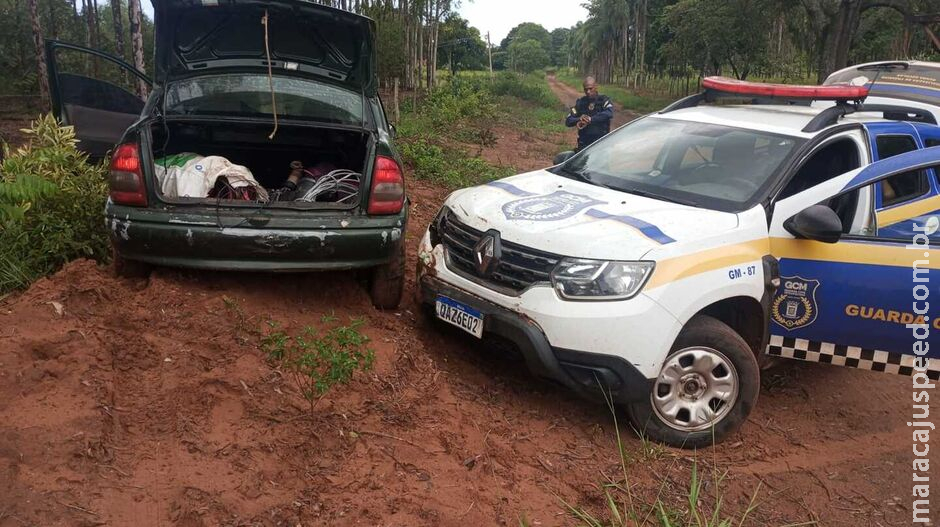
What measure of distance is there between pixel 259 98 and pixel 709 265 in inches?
122

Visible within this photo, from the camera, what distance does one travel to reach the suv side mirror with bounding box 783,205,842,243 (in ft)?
12.1

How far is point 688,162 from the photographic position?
4.55m

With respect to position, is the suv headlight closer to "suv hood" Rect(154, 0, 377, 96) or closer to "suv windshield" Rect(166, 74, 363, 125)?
"suv windshield" Rect(166, 74, 363, 125)

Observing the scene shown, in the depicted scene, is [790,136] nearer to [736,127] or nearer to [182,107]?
[736,127]

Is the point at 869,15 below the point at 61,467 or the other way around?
the other way around

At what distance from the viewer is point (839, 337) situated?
12.8 feet

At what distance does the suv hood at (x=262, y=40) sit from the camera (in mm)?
4648

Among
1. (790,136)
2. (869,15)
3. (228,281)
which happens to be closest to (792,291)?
(790,136)

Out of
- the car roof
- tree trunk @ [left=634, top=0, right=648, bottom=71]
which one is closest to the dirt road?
the car roof

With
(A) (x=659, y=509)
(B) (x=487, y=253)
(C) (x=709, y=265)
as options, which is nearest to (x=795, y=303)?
(C) (x=709, y=265)

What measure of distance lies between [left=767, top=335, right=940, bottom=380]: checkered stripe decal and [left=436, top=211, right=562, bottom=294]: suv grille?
146cm

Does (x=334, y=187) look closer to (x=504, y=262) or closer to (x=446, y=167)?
(x=504, y=262)

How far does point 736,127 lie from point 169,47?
3842 mm

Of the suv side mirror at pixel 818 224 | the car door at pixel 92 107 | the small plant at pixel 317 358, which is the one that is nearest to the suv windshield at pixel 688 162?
the suv side mirror at pixel 818 224
